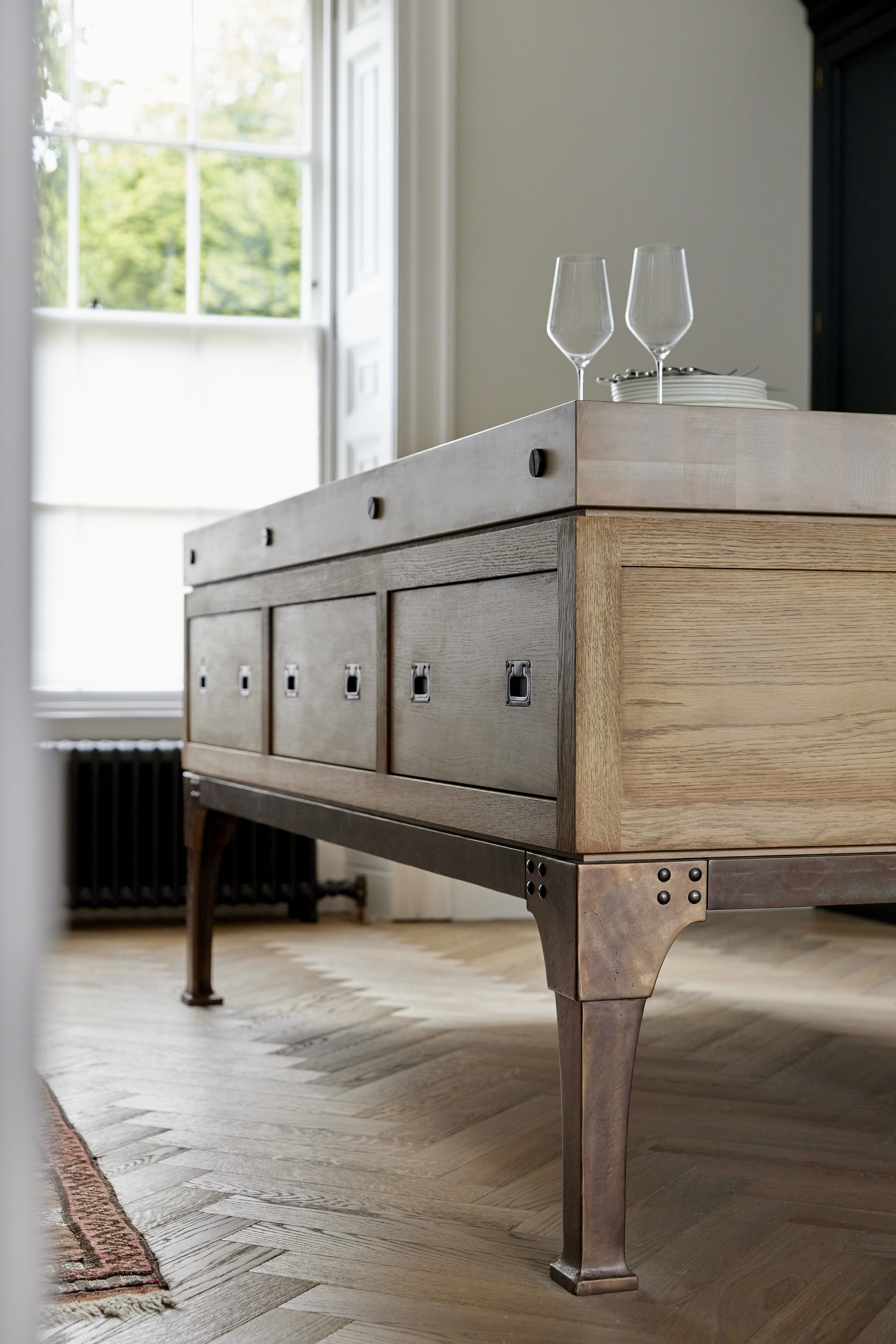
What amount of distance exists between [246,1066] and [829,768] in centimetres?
140

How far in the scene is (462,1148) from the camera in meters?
2.06

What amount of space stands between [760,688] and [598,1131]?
1.69ft

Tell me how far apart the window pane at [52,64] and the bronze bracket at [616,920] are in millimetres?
1258

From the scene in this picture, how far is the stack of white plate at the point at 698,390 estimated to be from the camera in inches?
76.5

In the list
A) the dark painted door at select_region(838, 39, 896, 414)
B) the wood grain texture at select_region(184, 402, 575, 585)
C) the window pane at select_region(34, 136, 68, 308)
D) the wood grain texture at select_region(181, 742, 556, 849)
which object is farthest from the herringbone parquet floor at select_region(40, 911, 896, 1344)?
the dark painted door at select_region(838, 39, 896, 414)

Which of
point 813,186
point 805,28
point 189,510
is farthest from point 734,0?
point 189,510

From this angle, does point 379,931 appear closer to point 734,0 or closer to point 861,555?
point 861,555

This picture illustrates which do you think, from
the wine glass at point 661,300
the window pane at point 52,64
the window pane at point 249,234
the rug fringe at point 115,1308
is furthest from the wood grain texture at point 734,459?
the window pane at point 249,234

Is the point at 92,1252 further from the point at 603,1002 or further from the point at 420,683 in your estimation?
the point at 420,683

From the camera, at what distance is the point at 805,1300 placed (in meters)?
1.50

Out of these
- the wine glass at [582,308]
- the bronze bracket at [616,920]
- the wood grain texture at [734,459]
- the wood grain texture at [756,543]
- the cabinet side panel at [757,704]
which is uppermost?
the wine glass at [582,308]

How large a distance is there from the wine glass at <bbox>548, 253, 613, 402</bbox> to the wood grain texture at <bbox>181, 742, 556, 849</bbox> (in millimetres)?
567

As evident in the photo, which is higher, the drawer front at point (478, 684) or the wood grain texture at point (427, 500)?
the wood grain texture at point (427, 500)

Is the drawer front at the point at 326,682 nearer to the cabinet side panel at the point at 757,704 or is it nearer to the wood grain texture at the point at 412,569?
the wood grain texture at the point at 412,569
